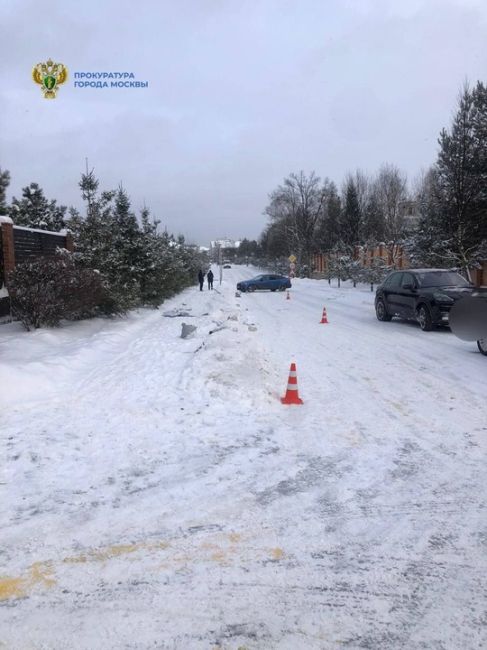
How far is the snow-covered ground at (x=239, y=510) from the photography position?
2.78 meters

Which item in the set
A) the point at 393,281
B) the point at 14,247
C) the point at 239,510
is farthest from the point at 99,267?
the point at 239,510

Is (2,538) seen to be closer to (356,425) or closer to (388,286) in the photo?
(356,425)

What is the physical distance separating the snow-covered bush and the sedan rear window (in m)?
8.72

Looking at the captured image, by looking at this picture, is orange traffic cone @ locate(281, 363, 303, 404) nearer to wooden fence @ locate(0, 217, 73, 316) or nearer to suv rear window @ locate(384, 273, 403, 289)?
wooden fence @ locate(0, 217, 73, 316)

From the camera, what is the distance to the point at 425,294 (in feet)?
45.3

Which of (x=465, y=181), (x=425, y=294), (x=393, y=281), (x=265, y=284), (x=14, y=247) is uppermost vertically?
(x=465, y=181)

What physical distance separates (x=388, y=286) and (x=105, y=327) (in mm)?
8524

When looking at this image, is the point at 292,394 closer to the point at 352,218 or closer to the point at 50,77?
the point at 50,77

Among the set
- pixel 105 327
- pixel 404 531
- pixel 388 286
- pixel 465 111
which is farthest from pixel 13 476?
pixel 465 111

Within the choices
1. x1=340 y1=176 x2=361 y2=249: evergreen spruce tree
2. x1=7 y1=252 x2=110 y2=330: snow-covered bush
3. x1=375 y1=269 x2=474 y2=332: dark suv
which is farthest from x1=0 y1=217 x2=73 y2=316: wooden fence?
x1=340 y1=176 x2=361 y2=249: evergreen spruce tree

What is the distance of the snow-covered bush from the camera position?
11578 millimetres

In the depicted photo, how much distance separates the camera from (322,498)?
422 cm

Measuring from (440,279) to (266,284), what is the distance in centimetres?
2700

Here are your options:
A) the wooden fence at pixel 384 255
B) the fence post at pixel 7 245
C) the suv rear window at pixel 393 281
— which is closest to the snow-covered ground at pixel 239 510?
the fence post at pixel 7 245
